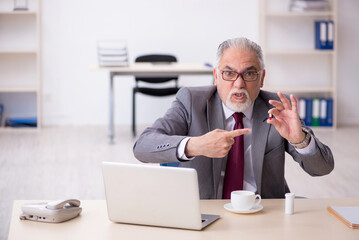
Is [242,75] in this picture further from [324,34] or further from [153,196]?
[324,34]

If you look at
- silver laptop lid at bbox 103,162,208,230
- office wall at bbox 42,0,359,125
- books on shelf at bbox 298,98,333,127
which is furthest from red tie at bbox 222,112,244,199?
office wall at bbox 42,0,359,125

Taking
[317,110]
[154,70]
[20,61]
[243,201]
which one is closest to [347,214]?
[243,201]

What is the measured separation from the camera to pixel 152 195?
63.3 inches

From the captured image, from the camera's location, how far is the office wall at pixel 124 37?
6965 mm

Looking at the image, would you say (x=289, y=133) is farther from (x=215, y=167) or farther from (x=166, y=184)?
(x=166, y=184)

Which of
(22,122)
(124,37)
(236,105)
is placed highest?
(124,37)

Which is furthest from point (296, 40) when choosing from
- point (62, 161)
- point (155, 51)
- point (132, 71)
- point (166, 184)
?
point (166, 184)

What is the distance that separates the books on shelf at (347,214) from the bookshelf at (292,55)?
5.25 meters

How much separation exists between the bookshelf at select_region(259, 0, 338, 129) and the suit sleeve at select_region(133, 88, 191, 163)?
483 cm

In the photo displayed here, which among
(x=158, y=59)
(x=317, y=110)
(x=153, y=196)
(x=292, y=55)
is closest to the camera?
(x=153, y=196)

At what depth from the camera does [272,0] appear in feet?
23.3

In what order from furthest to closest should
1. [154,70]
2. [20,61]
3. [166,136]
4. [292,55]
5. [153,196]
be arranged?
[292,55] < [20,61] < [154,70] < [166,136] < [153,196]

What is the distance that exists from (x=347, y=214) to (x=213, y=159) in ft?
1.82

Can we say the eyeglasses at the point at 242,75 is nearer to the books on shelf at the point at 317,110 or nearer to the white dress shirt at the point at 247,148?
the white dress shirt at the point at 247,148
